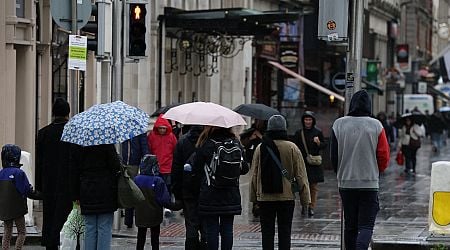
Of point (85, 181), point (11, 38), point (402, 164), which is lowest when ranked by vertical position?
point (402, 164)

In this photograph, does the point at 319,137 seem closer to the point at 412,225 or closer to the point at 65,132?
the point at 412,225

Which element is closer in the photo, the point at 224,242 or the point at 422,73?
the point at 224,242

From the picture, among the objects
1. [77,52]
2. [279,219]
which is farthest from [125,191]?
[77,52]

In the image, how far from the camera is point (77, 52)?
14.8 m

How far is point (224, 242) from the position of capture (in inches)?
486

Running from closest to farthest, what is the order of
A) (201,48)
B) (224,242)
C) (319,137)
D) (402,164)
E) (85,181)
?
(85,181) < (224,242) < (319,137) < (201,48) < (402,164)

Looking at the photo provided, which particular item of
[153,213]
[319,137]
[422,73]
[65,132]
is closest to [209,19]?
[319,137]

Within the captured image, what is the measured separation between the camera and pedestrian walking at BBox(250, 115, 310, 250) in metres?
13.1

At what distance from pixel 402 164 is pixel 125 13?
835 inches

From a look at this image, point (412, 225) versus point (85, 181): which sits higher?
point (85, 181)

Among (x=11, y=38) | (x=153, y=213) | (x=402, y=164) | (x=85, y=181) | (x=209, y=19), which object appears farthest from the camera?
(x=402, y=164)

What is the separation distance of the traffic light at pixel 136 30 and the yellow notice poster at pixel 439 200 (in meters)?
4.89

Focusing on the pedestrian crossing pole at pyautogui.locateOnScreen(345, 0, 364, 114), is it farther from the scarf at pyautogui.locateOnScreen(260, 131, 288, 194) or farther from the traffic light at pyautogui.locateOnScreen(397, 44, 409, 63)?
the traffic light at pyautogui.locateOnScreen(397, 44, 409, 63)

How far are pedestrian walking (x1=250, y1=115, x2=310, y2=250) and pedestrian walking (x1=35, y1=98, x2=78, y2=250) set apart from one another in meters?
2.15
